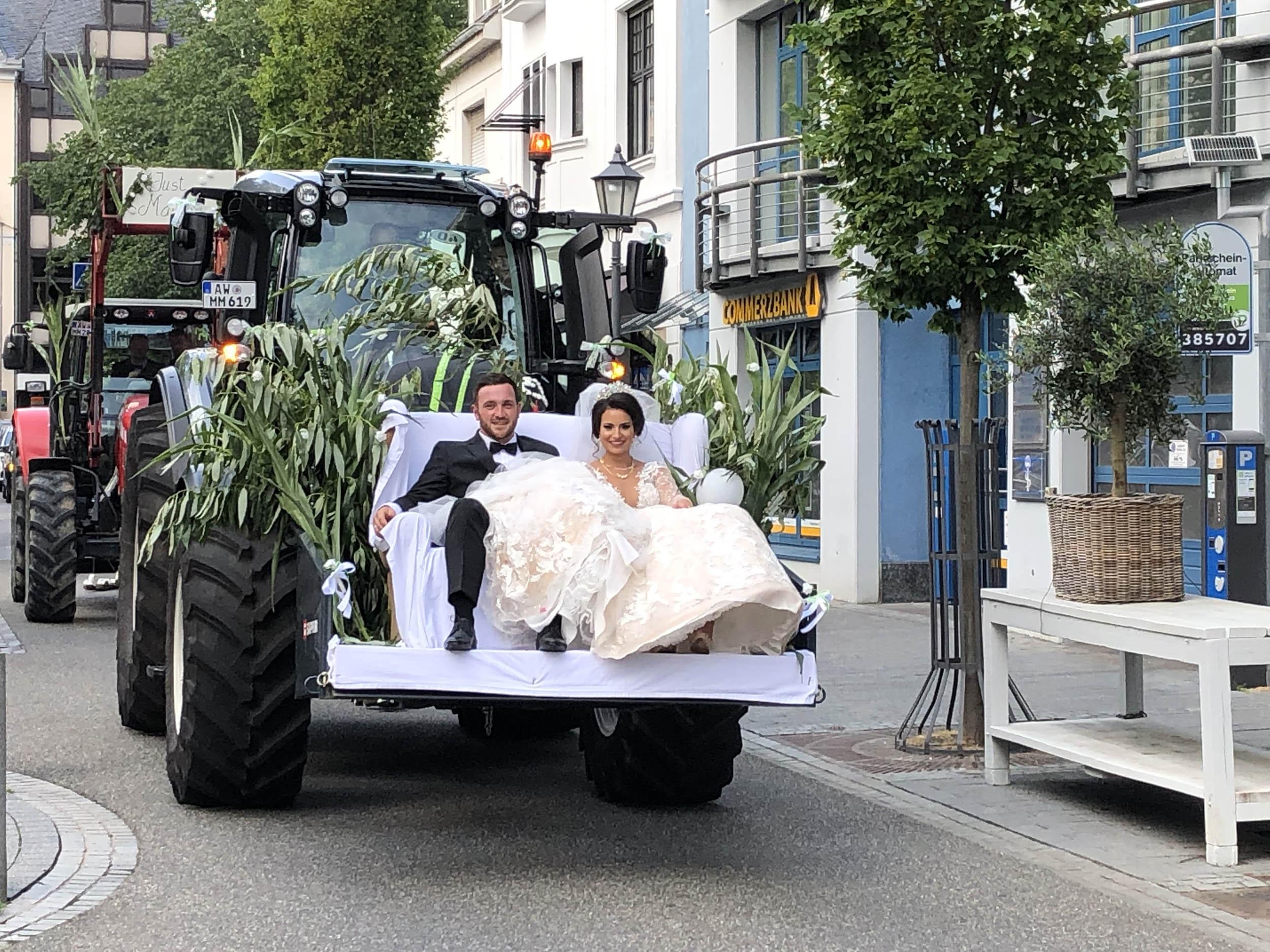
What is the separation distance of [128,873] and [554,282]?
407 cm

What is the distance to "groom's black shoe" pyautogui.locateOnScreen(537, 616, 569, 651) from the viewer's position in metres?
6.66

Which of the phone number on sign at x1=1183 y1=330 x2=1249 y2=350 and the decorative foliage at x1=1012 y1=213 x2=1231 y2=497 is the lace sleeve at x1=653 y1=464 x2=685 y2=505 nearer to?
the decorative foliage at x1=1012 y1=213 x2=1231 y2=497

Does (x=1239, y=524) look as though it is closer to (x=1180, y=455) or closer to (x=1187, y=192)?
(x=1180, y=455)

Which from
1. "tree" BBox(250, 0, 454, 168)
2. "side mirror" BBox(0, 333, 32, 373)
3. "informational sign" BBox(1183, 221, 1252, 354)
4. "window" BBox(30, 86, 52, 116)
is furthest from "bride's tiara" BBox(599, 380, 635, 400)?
"window" BBox(30, 86, 52, 116)

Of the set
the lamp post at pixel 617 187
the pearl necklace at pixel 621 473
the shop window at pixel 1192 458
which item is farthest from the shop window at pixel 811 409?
the pearl necklace at pixel 621 473

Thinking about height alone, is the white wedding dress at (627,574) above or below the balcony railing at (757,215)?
below

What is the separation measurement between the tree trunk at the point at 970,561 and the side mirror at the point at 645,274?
5.22 ft

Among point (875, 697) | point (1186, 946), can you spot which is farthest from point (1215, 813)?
point (875, 697)

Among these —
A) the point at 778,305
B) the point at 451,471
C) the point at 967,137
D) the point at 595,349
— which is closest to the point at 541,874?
the point at 451,471

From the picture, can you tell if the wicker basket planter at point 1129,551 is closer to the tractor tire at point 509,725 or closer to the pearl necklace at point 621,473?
the pearl necklace at point 621,473

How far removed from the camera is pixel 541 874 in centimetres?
700

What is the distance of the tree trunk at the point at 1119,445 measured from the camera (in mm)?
8602

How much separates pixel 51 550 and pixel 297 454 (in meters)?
9.79

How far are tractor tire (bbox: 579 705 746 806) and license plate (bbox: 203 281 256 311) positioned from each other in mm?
2695
